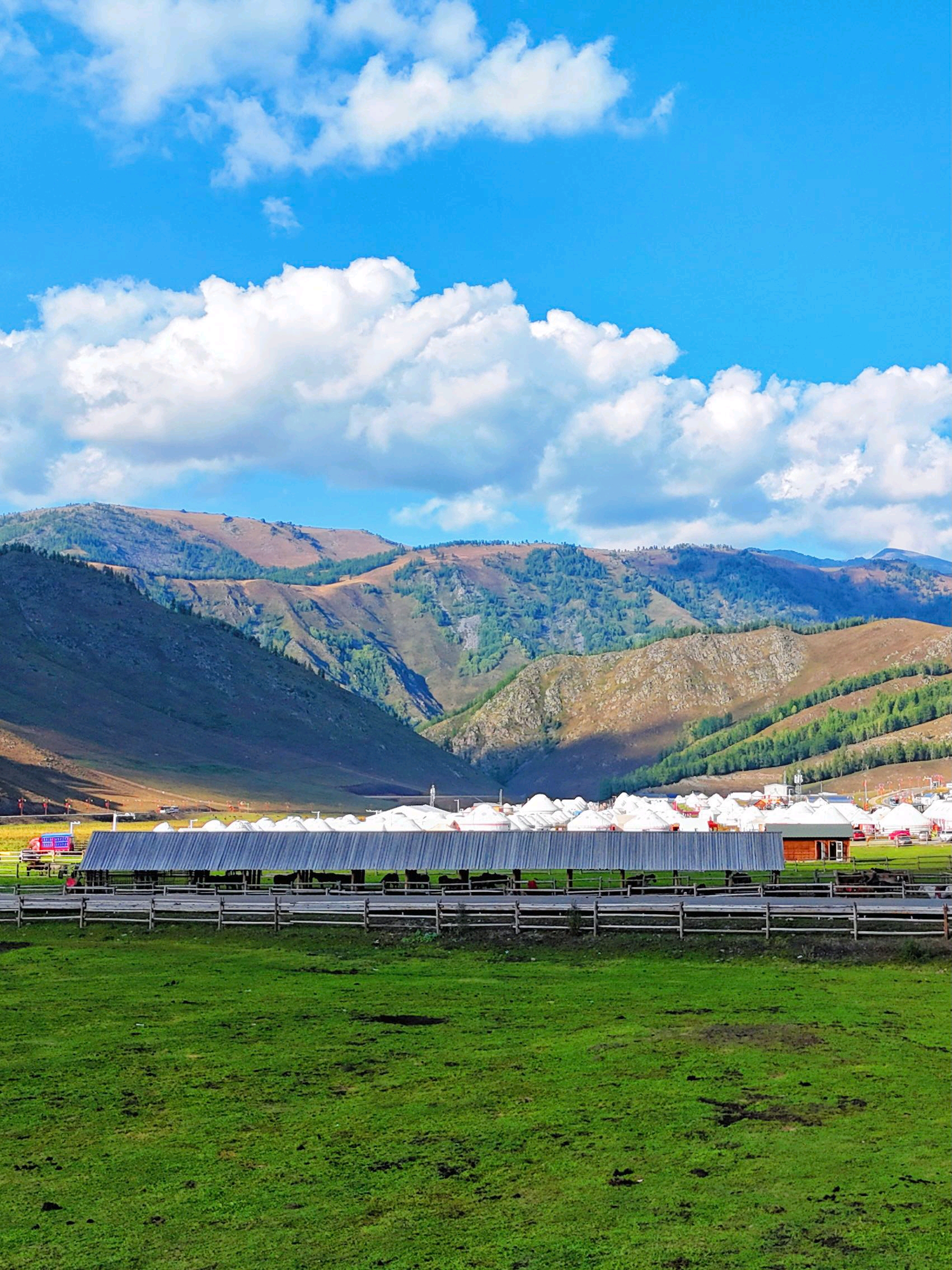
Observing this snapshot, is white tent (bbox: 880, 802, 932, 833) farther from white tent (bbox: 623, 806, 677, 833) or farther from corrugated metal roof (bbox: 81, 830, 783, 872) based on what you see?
corrugated metal roof (bbox: 81, 830, 783, 872)

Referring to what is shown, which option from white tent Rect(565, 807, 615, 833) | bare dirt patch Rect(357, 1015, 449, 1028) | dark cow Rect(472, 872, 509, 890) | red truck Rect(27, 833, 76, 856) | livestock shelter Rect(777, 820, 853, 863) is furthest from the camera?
red truck Rect(27, 833, 76, 856)

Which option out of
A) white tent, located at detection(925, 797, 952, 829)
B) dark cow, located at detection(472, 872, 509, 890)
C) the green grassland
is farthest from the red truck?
white tent, located at detection(925, 797, 952, 829)

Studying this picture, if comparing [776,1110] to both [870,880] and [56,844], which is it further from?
[56,844]

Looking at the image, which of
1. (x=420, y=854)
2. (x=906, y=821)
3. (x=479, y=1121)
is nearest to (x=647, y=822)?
(x=420, y=854)

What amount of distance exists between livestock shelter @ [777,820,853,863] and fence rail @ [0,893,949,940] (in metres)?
39.2

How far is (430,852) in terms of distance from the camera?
5459 cm

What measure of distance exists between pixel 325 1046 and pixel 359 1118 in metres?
5.70

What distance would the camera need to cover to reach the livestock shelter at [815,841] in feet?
271

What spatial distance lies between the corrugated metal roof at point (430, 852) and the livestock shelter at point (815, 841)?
103 feet

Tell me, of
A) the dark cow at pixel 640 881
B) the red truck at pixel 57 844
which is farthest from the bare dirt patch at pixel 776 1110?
the red truck at pixel 57 844

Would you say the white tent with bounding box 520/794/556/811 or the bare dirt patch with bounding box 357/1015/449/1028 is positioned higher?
the white tent with bounding box 520/794/556/811

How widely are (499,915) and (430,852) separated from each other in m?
9.51

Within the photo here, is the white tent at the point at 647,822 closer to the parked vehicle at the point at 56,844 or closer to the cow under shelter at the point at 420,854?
the cow under shelter at the point at 420,854

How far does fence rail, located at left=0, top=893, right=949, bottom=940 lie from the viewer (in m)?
42.1
